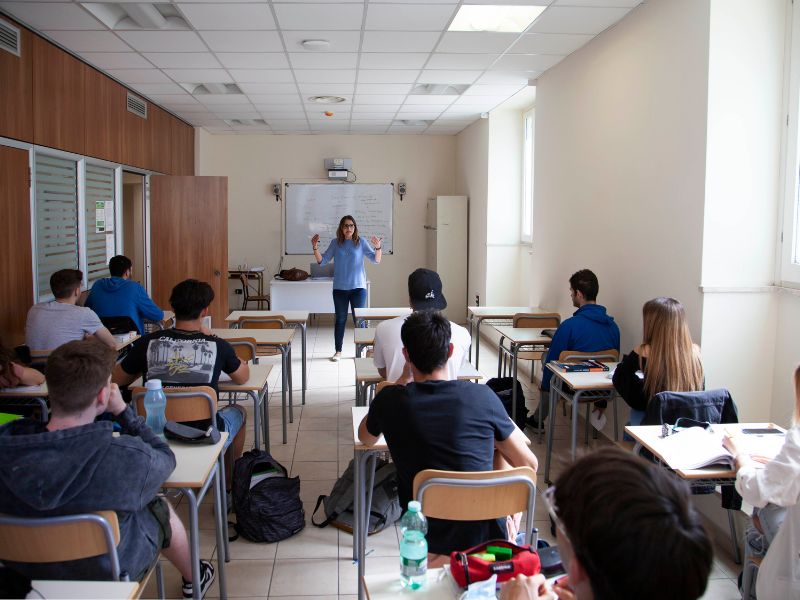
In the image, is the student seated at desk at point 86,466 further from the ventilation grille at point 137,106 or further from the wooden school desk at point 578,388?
the ventilation grille at point 137,106

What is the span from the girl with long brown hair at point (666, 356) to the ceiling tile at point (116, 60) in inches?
183

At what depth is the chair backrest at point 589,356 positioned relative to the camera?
432 cm

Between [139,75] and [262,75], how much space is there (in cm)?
117

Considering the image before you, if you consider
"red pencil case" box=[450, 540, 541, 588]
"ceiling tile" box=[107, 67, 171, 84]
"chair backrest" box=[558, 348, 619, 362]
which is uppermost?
"ceiling tile" box=[107, 67, 171, 84]

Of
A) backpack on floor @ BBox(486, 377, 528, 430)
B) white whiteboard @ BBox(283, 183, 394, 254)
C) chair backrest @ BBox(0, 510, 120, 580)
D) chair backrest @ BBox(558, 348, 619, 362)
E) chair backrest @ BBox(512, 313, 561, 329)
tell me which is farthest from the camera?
white whiteboard @ BBox(283, 183, 394, 254)

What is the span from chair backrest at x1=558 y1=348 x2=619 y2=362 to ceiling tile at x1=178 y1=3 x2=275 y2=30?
2867mm

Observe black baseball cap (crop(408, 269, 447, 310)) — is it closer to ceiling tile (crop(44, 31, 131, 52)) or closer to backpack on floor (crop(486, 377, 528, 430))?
backpack on floor (crop(486, 377, 528, 430))

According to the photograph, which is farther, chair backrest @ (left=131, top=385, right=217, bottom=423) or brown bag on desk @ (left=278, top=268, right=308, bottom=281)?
brown bag on desk @ (left=278, top=268, right=308, bottom=281)

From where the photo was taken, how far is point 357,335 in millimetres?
5219

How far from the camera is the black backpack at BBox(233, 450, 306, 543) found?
345cm

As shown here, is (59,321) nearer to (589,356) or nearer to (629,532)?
(589,356)

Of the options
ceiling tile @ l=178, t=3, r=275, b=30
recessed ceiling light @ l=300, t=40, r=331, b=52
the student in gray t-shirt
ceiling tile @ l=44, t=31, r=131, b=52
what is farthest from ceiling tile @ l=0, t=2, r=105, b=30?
the student in gray t-shirt

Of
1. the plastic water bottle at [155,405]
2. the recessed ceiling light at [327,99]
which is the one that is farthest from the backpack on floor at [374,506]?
the recessed ceiling light at [327,99]

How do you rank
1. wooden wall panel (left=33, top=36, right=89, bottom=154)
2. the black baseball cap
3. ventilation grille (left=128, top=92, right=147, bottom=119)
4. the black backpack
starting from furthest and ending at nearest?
ventilation grille (left=128, top=92, right=147, bottom=119)
wooden wall panel (left=33, top=36, right=89, bottom=154)
the black baseball cap
the black backpack
